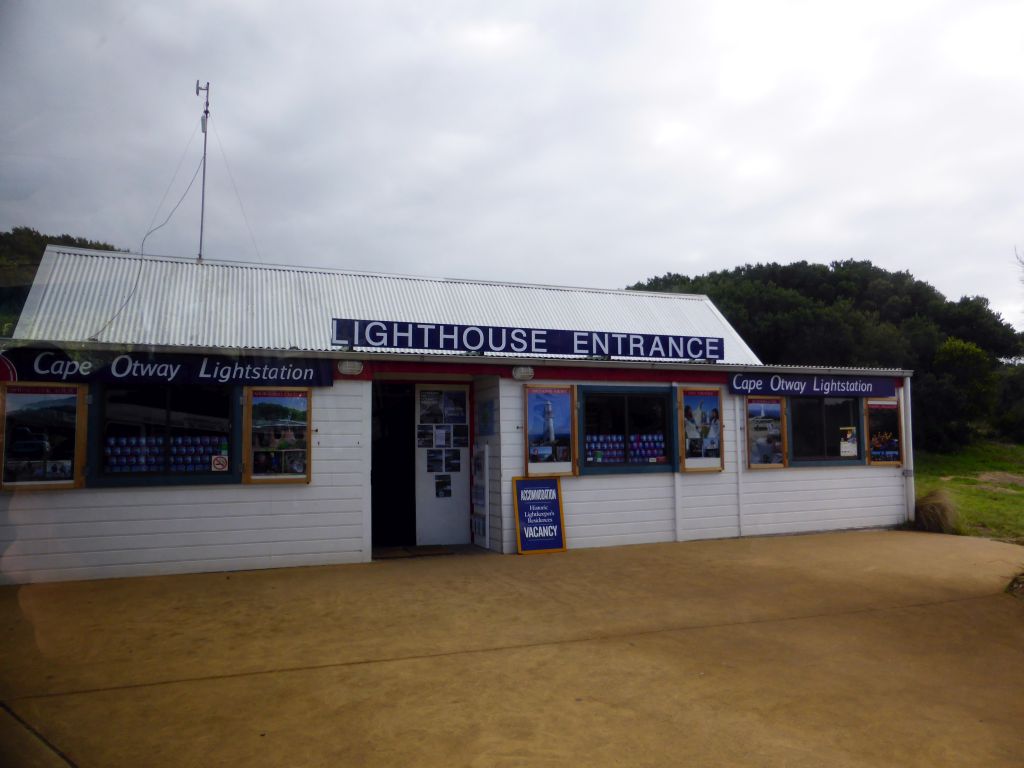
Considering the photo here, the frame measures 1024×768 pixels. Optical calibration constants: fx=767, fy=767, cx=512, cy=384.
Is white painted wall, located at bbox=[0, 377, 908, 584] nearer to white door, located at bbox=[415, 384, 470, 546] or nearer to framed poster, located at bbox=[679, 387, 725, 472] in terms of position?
framed poster, located at bbox=[679, 387, 725, 472]

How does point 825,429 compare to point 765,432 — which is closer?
point 765,432

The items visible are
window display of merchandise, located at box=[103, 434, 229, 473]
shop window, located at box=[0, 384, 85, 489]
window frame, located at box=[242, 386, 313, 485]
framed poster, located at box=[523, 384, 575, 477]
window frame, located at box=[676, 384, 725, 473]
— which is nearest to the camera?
shop window, located at box=[0, 384, 85, 489]

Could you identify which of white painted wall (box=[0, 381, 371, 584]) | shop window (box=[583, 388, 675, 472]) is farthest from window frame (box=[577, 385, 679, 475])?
white painted wall (box=[0, 381, 371, 584])

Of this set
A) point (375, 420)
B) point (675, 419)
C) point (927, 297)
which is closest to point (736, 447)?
point (675, 419)

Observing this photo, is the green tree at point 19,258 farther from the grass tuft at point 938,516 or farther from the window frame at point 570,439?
the grass tuft at point 938,516

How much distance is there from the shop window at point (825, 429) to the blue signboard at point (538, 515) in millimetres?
4212

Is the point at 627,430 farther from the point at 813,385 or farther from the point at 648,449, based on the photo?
the point at 813,385

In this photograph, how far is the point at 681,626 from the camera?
21.0 feet

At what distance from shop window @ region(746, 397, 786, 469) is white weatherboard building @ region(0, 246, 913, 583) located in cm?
3

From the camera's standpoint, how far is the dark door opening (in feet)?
36.0

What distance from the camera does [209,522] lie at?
8.72 metres

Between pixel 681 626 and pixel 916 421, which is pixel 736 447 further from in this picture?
pixel 916 421

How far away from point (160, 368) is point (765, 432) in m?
8.52

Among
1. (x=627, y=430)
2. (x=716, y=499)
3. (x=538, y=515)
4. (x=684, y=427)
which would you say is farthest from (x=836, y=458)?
(x=538, y=515)
